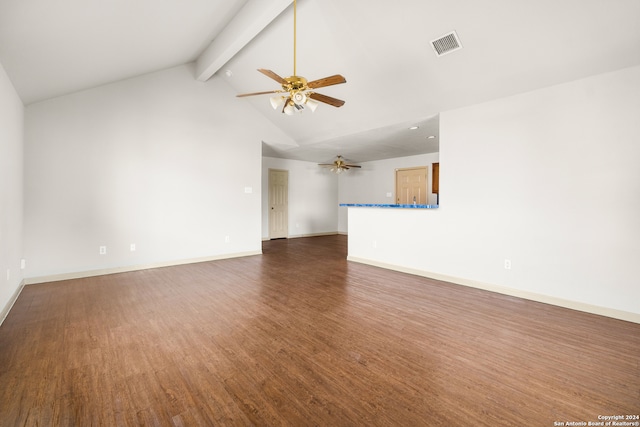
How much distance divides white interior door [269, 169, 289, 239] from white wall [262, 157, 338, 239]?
119 mm

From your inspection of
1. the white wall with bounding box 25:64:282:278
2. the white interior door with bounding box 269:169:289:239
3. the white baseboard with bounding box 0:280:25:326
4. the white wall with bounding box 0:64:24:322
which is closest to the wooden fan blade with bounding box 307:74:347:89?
the white wall with bounding box 0:64:24:322

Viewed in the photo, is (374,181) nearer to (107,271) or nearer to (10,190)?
(107,271)

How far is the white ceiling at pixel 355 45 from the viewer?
2.56m

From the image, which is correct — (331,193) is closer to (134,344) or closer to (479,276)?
(479,276)

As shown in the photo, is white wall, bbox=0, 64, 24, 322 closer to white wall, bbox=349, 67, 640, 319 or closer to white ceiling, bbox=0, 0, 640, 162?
white ceiling, bbox=0, 0, 640, 162

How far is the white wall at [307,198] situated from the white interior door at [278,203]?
0.12m

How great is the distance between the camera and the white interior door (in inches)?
337

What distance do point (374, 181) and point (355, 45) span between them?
567 centimetres

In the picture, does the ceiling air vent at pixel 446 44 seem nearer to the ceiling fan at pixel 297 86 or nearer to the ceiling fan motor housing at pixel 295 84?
the ceiling fan at pixel 297 86

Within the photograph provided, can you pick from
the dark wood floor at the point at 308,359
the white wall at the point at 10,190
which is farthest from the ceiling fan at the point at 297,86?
the white wall at the point at 10,190

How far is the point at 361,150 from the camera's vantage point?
7.45 m

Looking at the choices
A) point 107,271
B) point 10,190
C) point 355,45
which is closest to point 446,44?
point 355,45

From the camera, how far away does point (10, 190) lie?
313cm

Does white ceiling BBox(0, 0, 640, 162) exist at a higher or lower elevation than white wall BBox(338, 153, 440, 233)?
higher
